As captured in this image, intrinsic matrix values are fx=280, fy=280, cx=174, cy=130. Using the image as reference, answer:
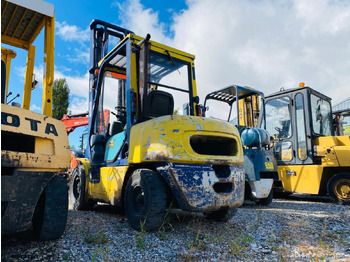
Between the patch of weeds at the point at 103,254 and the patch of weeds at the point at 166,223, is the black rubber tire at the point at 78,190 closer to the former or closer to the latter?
the patch of weeds at the point at 166,223

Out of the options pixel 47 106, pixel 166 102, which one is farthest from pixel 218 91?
pixel 47 106

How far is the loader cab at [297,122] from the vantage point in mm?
6950

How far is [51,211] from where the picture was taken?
254cm

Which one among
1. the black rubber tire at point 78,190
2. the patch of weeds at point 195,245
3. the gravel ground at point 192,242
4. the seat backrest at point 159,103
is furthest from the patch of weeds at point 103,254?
the black rubber tire at point 78,190

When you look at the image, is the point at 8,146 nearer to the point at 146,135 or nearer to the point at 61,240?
the point at 61,240

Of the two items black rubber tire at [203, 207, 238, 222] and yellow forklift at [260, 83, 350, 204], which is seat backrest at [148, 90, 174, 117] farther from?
yellow forklift at [260, 83, 350, 204]

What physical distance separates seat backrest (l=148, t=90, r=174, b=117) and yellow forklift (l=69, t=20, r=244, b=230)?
0.01 metres

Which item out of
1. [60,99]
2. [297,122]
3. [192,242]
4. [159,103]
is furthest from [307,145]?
[60,99]

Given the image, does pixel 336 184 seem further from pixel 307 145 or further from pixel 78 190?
pixel 78 190

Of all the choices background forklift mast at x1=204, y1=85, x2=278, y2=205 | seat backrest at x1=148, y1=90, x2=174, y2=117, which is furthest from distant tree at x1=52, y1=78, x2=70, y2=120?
seat backrest at x1=148, y1=90, x2=174, y2=117

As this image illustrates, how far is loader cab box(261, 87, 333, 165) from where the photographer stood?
22.8 ft

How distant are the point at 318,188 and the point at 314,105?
2.23m

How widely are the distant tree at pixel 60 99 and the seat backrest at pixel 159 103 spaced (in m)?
21.3

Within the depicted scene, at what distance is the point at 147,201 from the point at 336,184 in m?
5.15
